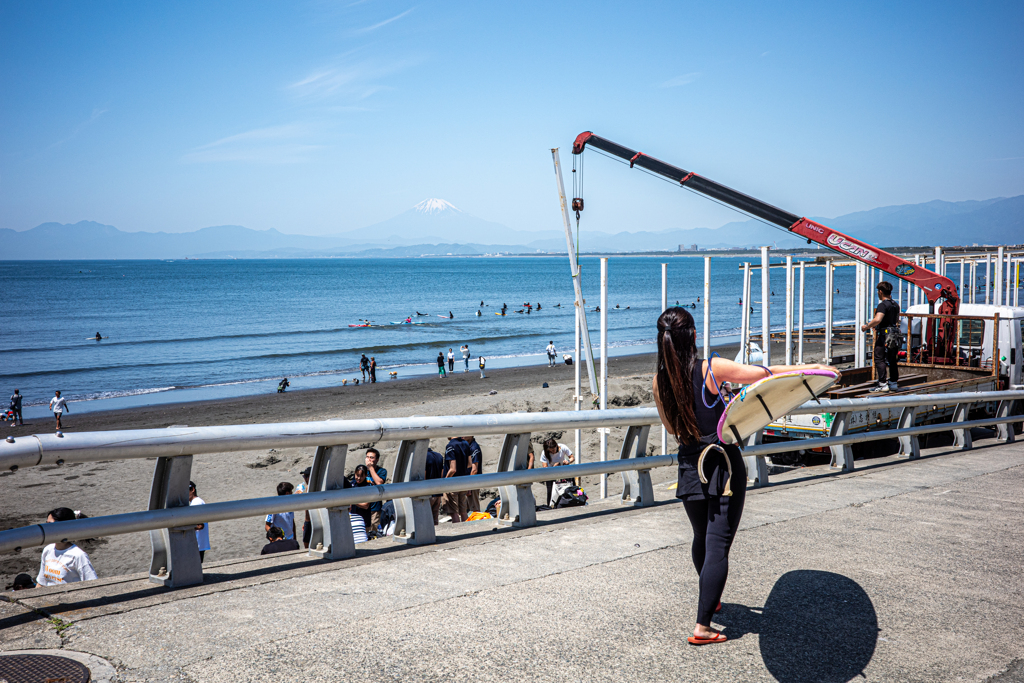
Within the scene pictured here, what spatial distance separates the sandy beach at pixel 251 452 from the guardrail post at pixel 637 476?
72.8 inches

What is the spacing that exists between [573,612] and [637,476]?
2739 millimetres

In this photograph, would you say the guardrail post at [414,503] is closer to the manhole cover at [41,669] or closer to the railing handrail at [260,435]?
the railing handrail at [260,435]

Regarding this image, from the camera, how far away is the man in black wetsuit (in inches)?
504

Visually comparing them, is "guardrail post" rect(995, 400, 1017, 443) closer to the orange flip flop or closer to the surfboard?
the surfboard

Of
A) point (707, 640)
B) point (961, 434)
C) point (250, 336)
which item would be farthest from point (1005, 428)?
point (250, 336)

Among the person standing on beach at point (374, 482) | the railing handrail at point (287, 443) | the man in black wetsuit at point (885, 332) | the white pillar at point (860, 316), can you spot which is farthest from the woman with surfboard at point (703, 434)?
the white pillar at point (860, 316)

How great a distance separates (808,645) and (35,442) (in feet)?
13.1

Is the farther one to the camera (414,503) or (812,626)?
(414,503)

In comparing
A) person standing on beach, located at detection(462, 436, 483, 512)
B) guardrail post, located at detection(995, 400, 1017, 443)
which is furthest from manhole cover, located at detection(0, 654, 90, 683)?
guardrail post, located at detection(995, 400, 1017, 443)

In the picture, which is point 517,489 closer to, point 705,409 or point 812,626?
point 705,409

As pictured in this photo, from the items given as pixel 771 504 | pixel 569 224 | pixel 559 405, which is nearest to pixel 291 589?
pixel 771 504

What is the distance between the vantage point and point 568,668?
348 cm

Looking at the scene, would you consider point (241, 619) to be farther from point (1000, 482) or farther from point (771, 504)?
point (1000, 482)

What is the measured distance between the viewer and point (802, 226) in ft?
62.1
